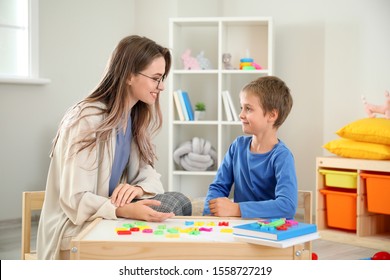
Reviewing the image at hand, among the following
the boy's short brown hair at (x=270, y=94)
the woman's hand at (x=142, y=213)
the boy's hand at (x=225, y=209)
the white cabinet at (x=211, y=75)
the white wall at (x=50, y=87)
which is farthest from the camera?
the white cabinet at (x=211, y=75)

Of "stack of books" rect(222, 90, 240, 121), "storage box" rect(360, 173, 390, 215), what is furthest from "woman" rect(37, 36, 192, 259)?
"stack of books" rect(222, 90, 240, 121)


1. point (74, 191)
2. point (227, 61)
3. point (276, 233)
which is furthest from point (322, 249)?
point (276, 233)

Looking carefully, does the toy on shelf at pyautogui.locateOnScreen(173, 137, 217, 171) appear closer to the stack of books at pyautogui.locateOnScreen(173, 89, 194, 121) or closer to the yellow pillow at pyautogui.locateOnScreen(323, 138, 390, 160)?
the stack of books at pyautogui.locateOnScreen(173, 89, 194, 121)

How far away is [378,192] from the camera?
3.10 metres

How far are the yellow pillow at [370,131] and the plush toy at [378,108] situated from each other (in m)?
0.17

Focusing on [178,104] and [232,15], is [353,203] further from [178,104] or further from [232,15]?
[232,15]

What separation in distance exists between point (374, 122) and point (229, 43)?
1362 millimetres

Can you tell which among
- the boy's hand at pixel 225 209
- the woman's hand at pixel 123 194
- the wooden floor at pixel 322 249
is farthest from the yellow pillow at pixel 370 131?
the woman's hand at pixel 123 194

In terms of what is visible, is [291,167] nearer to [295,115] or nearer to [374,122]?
[374,122]

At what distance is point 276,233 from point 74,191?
0.61 meters

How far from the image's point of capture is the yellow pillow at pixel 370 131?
123 inches

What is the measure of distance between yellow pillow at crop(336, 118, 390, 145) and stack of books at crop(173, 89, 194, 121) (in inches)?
40.9

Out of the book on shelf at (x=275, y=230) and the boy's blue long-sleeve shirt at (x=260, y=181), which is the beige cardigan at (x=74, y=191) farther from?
the book on shelf at (x=275, y=230)
